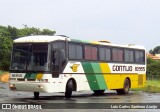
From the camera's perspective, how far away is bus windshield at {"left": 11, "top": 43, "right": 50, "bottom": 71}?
65.7 feet

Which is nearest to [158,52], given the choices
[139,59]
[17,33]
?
[17,33]

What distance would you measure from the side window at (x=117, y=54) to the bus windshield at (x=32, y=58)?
23.5 feet

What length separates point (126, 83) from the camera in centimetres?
2811

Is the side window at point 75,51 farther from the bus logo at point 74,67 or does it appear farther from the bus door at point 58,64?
the bus door at point 58,64

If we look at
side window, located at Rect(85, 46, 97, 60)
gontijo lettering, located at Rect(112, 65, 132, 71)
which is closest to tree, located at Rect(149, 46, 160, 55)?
gontijo lettering, located at Rect(112, 65, 132, 71)

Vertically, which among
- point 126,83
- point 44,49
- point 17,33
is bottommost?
point 126,83

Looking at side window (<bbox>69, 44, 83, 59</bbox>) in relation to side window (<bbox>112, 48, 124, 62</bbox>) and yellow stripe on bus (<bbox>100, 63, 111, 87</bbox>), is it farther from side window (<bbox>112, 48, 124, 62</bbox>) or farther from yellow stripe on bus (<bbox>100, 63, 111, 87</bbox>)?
side window (<bbox>112, 48, 124, 62</bbox>)

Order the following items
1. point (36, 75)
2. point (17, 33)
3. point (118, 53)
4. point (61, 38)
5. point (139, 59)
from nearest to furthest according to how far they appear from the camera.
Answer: point (36, 75)
point (61, 38)
point (118, 53)
point (139, 59)
point (17, 33)

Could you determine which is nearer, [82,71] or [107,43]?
[82,71]

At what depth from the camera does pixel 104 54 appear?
83.4 ft

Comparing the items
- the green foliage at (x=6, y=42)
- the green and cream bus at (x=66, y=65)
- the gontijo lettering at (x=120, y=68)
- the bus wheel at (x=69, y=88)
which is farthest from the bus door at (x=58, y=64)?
the green foliage at (x=6, y=42)

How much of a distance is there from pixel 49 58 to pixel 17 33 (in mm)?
51930

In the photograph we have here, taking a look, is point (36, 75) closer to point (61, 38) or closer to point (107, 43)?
point (61, 38)

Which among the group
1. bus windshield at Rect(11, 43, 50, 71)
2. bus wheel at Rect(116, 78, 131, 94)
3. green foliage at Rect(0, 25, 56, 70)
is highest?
green foliage at Rect(0, 25, 56, 70)
